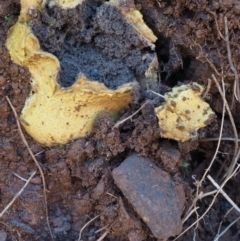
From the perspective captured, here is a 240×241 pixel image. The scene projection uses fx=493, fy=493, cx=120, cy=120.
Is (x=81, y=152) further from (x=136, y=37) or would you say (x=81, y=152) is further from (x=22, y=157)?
(x=136, y=37)

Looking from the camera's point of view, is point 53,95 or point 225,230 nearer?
point 53,95

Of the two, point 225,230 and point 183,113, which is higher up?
point 183,113

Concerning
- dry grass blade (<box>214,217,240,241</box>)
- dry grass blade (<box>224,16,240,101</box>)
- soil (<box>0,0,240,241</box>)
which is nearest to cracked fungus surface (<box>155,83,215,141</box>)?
soil (<box>0,0,240,241</box>)

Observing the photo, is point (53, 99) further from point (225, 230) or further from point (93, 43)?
point (225, 230)

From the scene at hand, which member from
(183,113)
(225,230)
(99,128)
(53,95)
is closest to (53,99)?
(53,95)

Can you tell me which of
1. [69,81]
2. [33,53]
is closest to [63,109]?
Answer: [69,81]

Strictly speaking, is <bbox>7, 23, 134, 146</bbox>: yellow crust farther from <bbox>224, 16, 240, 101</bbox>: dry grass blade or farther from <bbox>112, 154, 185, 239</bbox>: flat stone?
<bbox>224, 16, 240, 101</bbox>: dry grass blade

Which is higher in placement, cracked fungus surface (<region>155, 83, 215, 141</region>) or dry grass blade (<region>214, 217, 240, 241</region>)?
cracked fungus surface (<region>155, 83, 215, 141</region>)
